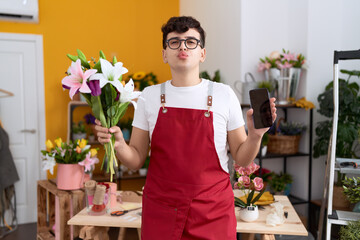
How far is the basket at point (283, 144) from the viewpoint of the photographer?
3.52m

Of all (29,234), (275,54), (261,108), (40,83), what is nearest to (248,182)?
(261,108)

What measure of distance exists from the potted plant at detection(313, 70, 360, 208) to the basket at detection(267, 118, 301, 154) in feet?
0.63

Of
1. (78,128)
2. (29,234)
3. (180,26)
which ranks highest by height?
(180,26)

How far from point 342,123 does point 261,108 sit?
235 cm

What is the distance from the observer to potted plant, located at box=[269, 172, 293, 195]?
354 centimetres

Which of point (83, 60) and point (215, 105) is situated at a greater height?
point (83, 60)

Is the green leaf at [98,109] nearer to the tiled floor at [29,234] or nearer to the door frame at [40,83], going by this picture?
the tiled floor at [29,234]

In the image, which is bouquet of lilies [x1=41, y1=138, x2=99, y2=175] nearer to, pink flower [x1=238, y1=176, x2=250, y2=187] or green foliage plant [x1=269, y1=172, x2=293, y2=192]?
pink flower [x1=238, y1=176, x2=250, y2=187]

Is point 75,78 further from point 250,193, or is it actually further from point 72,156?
point 72,156

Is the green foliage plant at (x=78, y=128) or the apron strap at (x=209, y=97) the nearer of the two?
the apron strap at (x=209, y=97)

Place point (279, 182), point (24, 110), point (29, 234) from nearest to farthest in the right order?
point (279, 182)
point (29, 234)
point (24, 110)

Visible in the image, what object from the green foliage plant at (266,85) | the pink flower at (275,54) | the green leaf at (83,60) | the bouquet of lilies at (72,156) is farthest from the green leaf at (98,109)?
the pink flower at (275,54)

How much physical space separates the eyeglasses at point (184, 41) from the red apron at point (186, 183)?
0.25m

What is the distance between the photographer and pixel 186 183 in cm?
134
